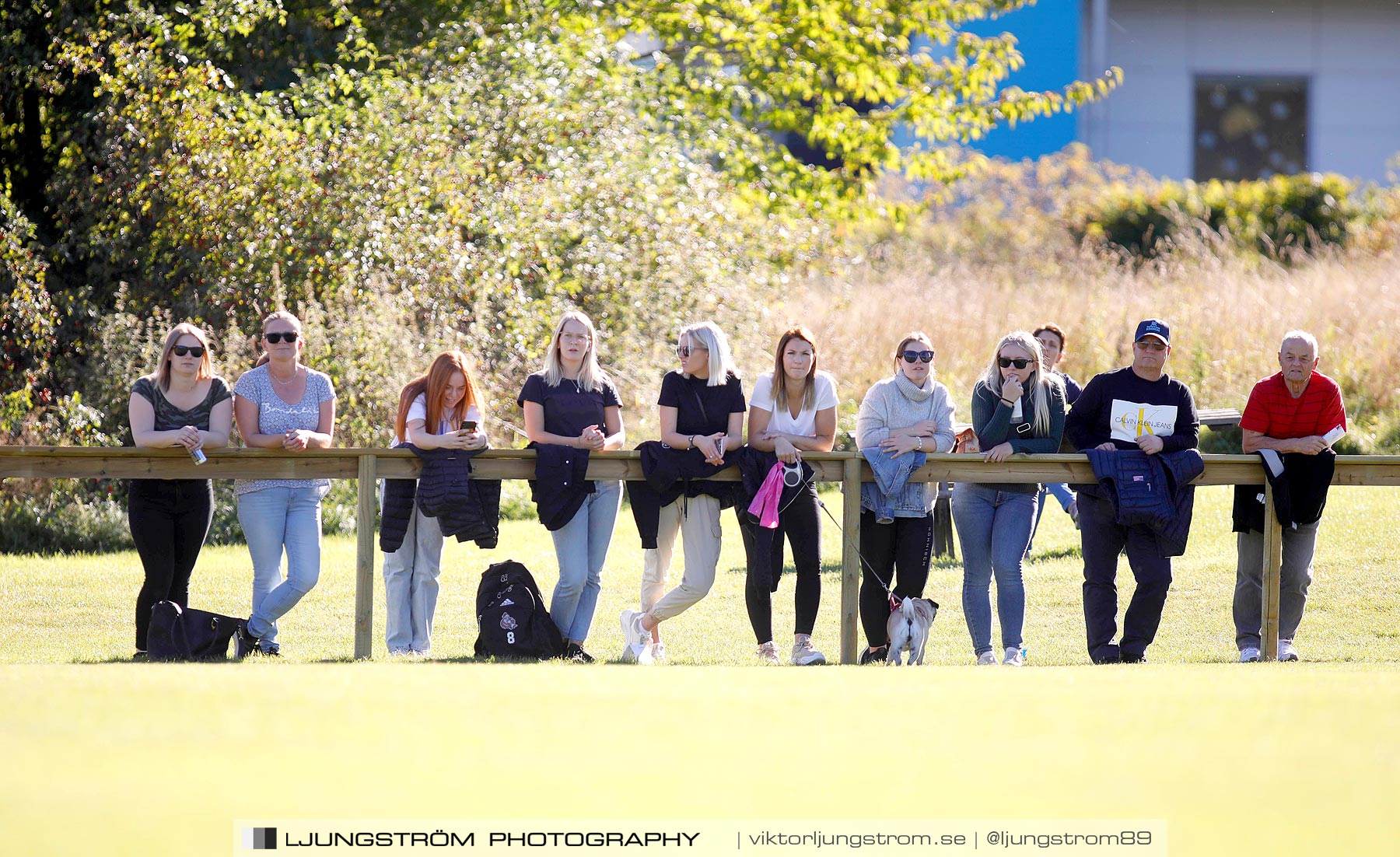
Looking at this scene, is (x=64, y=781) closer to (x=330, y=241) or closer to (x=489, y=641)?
(x=489, y=641)

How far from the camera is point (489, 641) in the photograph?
25.8 feet

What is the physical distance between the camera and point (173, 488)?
7984 mm

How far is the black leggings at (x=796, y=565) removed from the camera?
7840mm

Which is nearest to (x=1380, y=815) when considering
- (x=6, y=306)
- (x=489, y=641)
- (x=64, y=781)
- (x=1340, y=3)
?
(x=64, y=781)

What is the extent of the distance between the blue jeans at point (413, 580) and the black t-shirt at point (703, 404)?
1374mm

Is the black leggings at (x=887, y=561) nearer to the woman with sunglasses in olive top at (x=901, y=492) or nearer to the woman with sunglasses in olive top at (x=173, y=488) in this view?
the woman with sunglasses in olive top at (x=901, y=492)

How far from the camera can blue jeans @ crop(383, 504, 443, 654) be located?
8.18 meters

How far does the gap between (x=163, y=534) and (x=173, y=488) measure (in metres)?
0.23

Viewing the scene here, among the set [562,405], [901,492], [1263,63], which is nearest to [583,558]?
[562,405]

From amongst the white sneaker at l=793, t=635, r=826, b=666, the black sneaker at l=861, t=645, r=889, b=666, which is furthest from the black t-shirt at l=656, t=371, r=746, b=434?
the black sneaker at l=861, t=645, r=889, b=666

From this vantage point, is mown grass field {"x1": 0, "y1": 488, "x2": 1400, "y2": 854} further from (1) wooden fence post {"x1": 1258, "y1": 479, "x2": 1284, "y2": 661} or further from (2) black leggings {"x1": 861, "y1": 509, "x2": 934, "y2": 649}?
(2) black leggings {"x1": 861, "y1": 509, "x2": 934, "y2": 649}

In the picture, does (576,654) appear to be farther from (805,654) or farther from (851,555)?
(851,555)

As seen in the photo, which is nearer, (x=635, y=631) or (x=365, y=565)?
(x=365, y=565)

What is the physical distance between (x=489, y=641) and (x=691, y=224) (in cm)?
985
